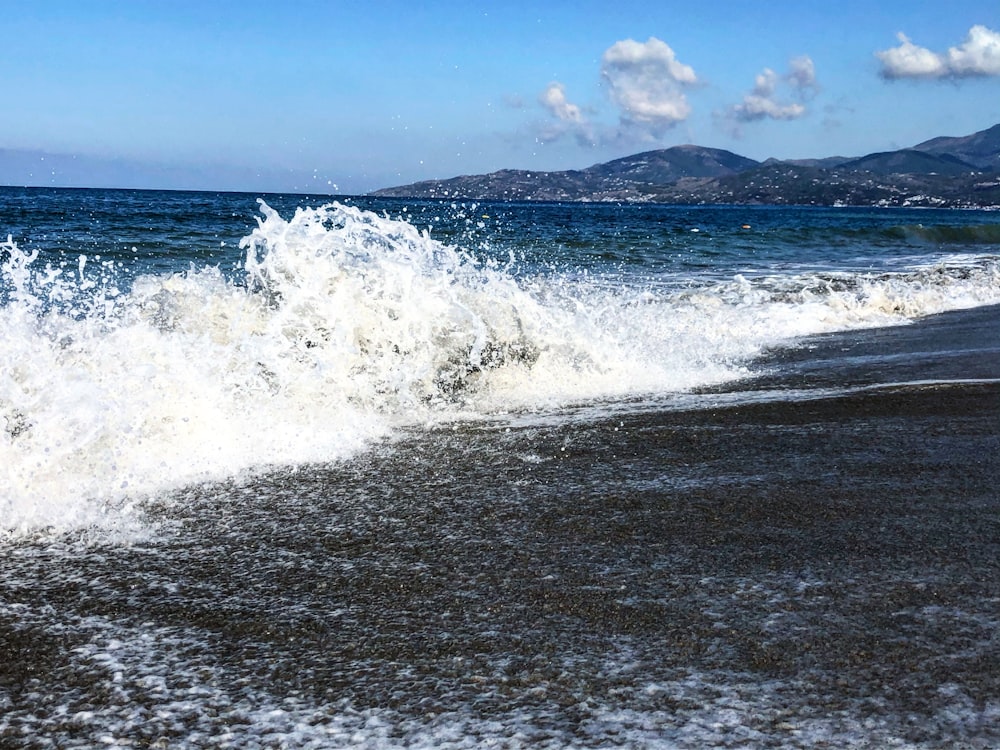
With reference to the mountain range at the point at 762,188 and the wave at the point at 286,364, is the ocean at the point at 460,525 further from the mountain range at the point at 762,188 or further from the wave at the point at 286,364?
the mountain range at the point at 762,188

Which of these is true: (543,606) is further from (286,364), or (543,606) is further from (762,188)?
(762,188)

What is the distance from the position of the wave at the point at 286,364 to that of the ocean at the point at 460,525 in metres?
0.02

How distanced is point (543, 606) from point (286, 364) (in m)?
2.89

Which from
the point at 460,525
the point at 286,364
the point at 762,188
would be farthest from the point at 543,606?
the point at 762,188

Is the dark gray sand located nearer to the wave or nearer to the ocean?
the ocean

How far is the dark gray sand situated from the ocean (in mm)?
10

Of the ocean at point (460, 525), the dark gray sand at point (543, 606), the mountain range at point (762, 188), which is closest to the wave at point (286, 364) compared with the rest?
the ocean at point (460, 525)

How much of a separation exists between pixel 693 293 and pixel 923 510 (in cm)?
912

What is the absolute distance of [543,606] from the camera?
217cm

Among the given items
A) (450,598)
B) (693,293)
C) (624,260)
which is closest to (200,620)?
(450,598)

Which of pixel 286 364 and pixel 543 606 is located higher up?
pixel 286 364

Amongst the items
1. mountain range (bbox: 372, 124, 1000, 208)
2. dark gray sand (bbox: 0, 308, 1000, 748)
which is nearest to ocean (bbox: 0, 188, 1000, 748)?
dark gray sand (bbox: 0, 308, 1000, 748)

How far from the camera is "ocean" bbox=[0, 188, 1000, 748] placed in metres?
1.71

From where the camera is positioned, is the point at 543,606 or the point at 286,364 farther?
the point at 286,364
